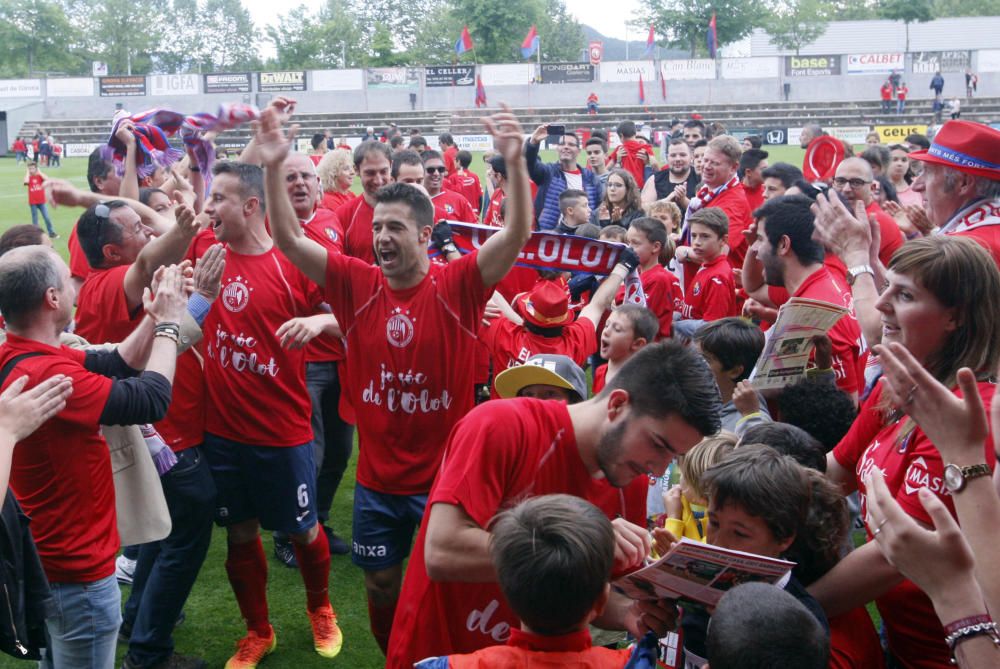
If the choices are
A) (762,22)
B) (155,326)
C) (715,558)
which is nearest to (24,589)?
(155,326)

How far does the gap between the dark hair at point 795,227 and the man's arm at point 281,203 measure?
91.8 inches

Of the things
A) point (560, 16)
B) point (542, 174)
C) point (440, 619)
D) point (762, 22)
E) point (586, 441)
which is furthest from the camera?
point (560, 16)

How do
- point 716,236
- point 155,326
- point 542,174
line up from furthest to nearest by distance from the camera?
point 542,174, point 716,236, point 155,326

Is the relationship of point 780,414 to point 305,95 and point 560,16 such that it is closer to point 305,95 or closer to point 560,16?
point 305,95

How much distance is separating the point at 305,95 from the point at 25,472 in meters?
52.1

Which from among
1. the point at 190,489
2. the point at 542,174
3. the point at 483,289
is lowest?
the point at 190,489

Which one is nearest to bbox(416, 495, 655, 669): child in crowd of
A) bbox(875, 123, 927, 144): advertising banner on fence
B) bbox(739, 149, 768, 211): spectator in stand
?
bbox(739, 149, 768, 211): spectator in stand

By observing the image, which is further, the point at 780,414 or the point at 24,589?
the point at 780,414

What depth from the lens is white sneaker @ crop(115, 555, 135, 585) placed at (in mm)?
5746

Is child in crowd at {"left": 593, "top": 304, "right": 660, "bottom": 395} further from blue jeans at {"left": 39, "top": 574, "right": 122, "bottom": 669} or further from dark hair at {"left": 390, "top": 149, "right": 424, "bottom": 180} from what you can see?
dark hair at {"left": 390, "top": 149, "right": 424, "bottom": 180}

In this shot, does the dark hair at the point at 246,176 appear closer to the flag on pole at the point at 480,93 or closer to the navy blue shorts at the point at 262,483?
the navy blue shorts at the point at 262,483

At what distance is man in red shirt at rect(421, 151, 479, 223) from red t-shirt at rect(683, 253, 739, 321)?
2.68 meters

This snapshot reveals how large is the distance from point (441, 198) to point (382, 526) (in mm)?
5395

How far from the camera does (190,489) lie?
456cm
